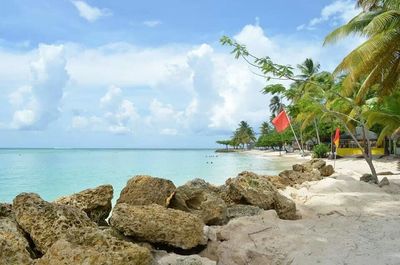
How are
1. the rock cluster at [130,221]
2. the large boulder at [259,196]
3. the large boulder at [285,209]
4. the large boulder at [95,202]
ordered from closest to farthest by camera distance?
the rock cluster at [130,221], the large boulder at [95,202], the large boulder at [285,209], the large boulder at [259,196]

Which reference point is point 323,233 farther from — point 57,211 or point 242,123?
point 242,123

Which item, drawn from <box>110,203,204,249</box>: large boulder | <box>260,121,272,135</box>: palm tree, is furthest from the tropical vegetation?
<box>260,121,272,135</box>: palm tree

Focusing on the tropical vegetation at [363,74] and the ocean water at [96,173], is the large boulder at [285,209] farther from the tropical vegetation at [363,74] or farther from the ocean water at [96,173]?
the ocean water at [96,173]

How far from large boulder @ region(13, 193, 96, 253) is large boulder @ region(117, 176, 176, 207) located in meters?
1.40

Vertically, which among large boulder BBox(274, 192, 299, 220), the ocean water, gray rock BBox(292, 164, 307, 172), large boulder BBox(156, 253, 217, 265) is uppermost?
gray rock BBox(292, 164, 307, 172)

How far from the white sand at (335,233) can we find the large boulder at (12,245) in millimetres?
2465

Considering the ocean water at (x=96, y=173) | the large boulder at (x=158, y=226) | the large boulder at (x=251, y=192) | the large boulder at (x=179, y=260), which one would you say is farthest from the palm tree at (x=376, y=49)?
the large boulder at (x=179, y=260)

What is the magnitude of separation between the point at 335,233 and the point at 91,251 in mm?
3510

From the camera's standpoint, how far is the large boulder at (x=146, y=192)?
6.28 metres

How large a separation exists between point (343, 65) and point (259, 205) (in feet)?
26.6

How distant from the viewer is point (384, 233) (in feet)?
18.5

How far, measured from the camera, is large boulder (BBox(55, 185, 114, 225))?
607 centimetres

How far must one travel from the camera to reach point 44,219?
15.3ft

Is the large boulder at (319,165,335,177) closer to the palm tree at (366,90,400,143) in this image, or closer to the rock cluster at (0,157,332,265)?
the palm tree at (366,90,400,143)
